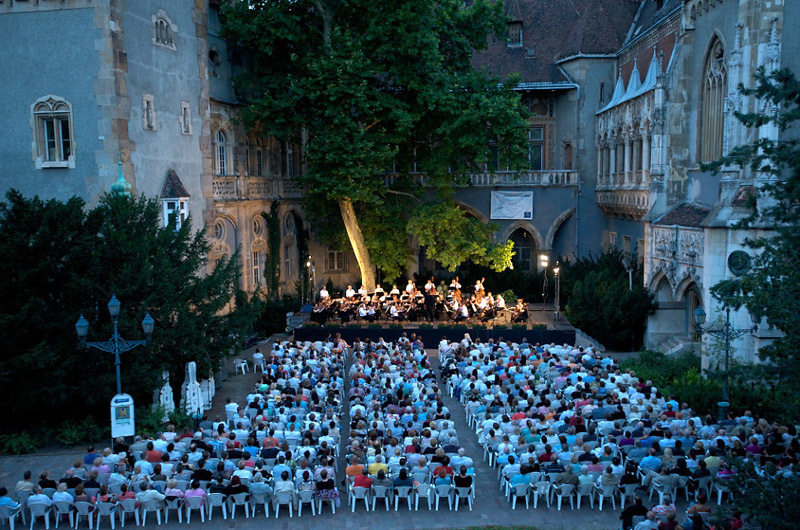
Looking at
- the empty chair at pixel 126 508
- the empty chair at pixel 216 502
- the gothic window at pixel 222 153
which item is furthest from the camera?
the gothic window at pixel 222 153

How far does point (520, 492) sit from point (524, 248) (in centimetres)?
2881

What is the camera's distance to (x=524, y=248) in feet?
139

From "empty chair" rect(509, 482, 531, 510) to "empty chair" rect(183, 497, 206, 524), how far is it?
607cm

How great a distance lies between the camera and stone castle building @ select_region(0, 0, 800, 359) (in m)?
22.5

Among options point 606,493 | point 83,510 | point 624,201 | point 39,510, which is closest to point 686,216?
point 624,201

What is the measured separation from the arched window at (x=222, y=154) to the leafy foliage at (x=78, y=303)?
12.1 meters

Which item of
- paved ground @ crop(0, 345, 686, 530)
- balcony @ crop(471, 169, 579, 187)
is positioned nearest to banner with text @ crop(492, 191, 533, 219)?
balcony @ crop(471, 169, 579, 187)

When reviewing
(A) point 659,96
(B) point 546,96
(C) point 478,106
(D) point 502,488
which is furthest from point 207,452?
(B) point 546,96

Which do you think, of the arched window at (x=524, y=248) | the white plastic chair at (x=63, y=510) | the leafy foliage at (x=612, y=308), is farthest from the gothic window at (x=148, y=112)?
the arched window at (x=524, y=248)

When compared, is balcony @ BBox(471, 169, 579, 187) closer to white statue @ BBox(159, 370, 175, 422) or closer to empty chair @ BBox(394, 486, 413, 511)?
white statue @ BBox(159, 370, 175, 422)

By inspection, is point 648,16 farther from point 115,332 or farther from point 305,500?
point 305,500

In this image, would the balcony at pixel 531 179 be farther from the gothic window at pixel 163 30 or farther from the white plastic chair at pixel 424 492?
the white plastic chair at pixel 424 492

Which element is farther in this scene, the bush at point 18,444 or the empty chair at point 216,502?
the bush at point 18,444

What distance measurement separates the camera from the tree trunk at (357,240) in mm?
33000
